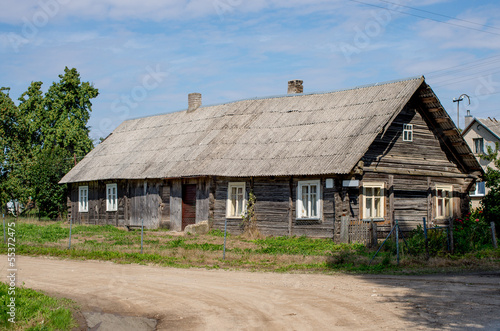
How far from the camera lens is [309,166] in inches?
879

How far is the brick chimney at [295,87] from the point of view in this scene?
30609 millimetres

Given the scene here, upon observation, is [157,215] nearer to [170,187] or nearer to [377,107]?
[170,187]

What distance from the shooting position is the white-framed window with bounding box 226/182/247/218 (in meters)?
25.2

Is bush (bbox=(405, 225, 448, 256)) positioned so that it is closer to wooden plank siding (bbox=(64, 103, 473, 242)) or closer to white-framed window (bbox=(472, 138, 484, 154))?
wooden plank siding (bbox=(64, 103, 473, 242))

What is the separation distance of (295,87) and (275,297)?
67.1 ft

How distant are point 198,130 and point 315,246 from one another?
1223 centimetres

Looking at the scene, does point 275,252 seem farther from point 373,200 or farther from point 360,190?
point 373,200

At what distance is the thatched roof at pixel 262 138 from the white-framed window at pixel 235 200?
858 millimetres

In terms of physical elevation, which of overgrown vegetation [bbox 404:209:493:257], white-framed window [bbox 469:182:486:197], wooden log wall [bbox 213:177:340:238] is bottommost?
overgrown vegetation [bbox 404:209:493:257]

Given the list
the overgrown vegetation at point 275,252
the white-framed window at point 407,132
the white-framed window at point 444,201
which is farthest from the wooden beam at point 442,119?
the overgrown vegetation at point 275,252

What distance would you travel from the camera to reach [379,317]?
939 cm

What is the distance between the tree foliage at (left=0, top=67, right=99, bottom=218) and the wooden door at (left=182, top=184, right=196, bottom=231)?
16.7 meters

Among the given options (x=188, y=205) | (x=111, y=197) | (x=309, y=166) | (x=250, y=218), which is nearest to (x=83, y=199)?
(x=111, y=197)

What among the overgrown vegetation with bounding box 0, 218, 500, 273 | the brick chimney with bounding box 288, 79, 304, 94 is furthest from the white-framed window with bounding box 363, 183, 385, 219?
the brick chimney with bounding box 288, 79, 304, 94
